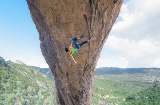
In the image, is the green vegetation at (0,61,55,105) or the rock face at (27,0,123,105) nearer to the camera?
the rock face at (27,0,123,105)

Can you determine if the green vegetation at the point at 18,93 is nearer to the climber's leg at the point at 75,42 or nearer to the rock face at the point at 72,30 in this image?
the rock face at the point at 72,30

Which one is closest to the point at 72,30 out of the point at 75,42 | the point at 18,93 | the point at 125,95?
the point at 75,42

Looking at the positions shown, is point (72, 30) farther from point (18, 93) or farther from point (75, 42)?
point (18, 93)

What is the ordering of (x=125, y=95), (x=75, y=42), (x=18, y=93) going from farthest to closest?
(x=125, y=95), (x=18, y=93), (x=75, y=42)

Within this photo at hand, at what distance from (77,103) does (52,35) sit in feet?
16.4

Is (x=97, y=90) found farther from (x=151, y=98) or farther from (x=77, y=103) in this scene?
(x=77, y=103)

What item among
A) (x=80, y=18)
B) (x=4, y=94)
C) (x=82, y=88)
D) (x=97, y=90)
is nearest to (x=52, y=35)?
(x=80, y=18)

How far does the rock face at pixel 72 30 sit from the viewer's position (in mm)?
10047

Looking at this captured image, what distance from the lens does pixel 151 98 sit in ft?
235

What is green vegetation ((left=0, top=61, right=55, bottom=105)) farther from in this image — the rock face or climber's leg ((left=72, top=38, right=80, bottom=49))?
climber's leg ((left=72, top=38, right=80, bottom=49))

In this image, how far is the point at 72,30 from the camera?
10602 mm

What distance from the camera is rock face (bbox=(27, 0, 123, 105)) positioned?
10047mm

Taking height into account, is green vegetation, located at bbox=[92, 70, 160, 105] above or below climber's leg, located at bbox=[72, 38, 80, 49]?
below

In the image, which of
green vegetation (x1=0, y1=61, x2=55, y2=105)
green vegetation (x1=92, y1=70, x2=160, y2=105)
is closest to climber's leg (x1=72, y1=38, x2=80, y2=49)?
green vegetation (x1=92, y1=70, x2=160, y2=105)
